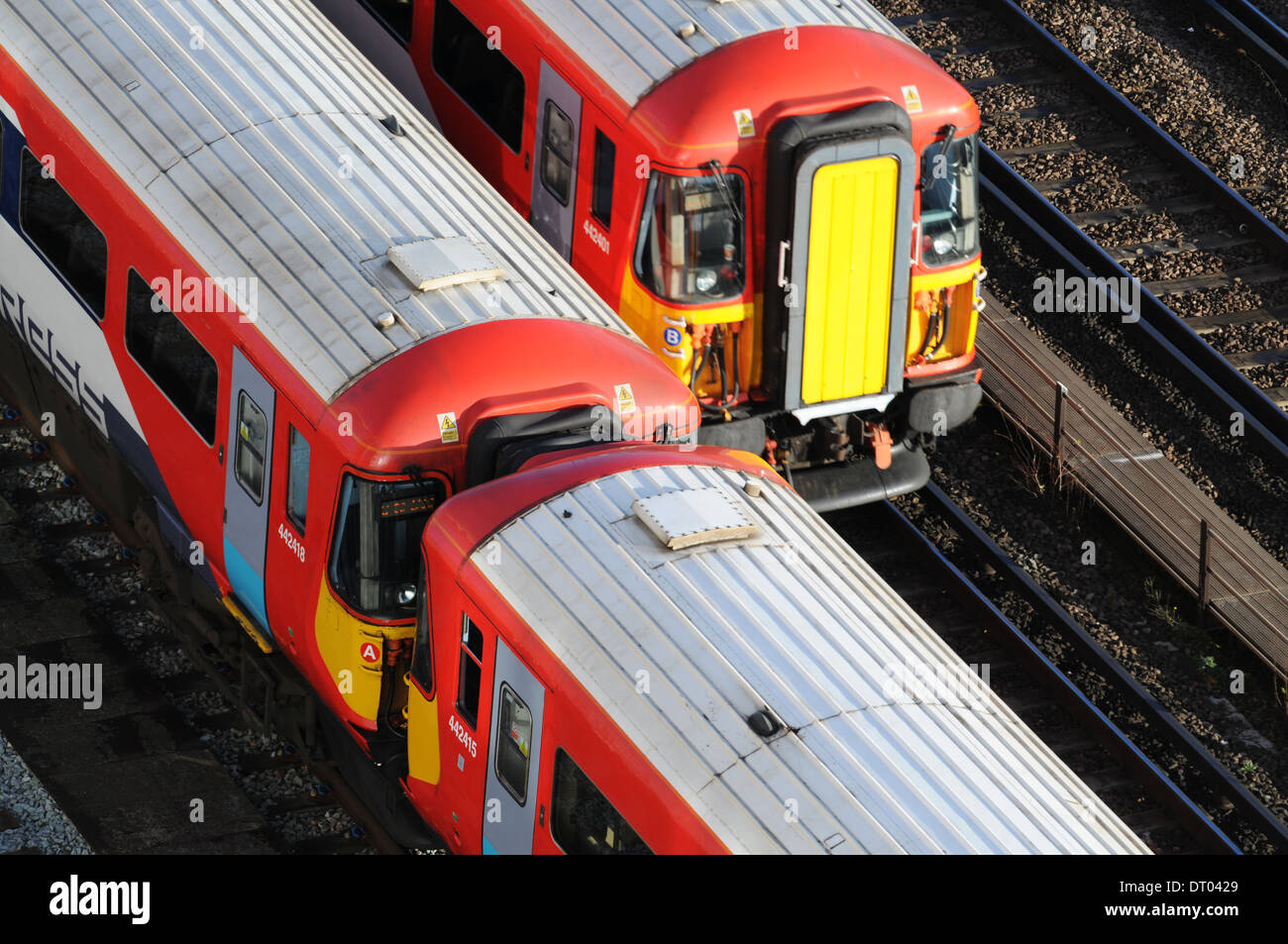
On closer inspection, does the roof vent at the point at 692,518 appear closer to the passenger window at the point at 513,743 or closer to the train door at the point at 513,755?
the train door at the point at 513,755

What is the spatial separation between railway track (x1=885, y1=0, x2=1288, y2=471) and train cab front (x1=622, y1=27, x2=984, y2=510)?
3.13m

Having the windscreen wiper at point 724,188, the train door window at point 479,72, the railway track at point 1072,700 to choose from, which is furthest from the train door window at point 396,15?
the railway track at point 1072,700

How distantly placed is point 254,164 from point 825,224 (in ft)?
13.4

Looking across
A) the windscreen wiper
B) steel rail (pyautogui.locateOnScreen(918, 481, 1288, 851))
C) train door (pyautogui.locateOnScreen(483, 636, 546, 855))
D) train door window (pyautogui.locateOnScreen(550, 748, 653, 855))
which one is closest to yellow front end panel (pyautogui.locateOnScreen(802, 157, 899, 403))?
the windscreen wiper

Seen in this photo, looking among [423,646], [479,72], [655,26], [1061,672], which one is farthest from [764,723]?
[479,72]

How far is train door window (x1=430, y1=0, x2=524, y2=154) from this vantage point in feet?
53.0

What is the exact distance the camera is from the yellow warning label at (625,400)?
1216 cm

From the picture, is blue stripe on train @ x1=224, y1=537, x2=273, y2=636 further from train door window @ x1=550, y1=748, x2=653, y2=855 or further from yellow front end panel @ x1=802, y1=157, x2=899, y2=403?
yellow front end panel @ x1=802, y1=157, x2=899, y2=403

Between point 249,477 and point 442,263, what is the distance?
1828 millimetres

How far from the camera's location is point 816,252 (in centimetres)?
1477

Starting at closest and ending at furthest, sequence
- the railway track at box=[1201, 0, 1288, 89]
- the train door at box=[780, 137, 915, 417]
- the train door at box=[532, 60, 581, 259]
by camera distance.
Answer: the train door at box=[780, 137, 915, 417], the train door at box=[532, 60, 581, 259], the railway track at box=[1201, 0, 1288, 89]
